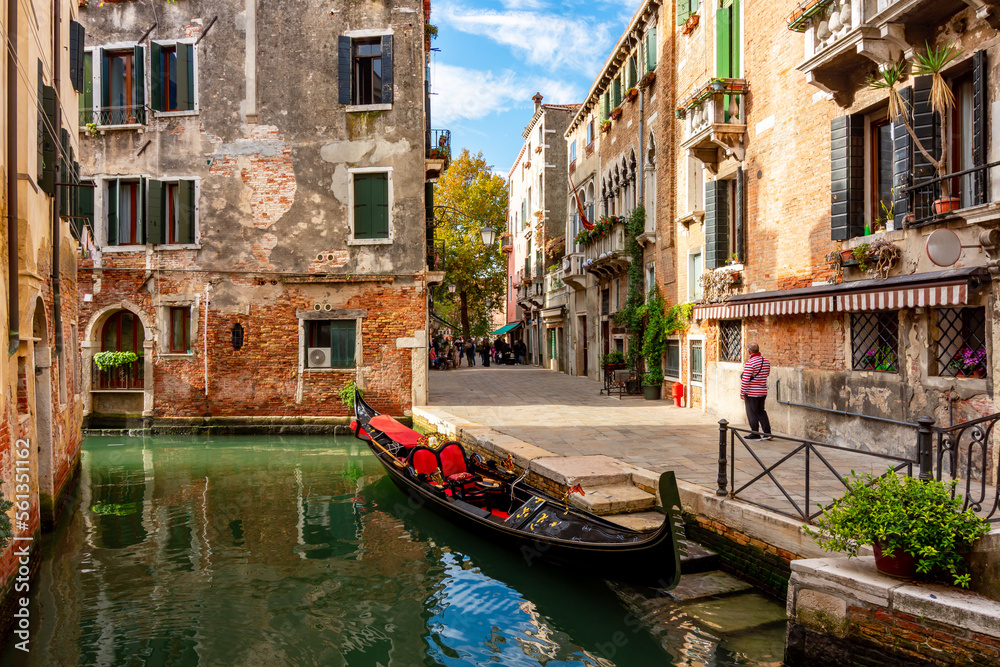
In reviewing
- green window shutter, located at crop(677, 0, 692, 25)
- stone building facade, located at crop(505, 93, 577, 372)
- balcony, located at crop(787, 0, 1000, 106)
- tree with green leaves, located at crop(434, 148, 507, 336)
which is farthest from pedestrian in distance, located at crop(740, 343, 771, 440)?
tree with green leaves, located at crop(434, 148, 507, 336)

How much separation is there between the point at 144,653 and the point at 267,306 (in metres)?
10.3

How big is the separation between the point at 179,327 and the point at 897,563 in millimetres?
13916

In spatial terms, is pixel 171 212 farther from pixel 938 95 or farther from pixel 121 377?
pixel 938 95

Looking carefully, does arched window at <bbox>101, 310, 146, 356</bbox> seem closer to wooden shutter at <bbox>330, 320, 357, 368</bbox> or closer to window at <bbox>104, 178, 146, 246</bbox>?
window at <bbox>104, 178, 146, 246</bbox>

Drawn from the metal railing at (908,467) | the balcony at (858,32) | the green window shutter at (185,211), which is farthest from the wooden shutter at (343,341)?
the balcony at (858,32)

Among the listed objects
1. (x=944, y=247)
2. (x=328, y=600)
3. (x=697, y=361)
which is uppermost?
(x=944, y=247)

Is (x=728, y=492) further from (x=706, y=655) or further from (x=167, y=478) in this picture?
(x=167, y=478)

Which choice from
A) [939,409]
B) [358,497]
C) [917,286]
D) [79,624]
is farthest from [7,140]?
[939,409]

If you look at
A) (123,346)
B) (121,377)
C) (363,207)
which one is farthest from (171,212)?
(363,207)

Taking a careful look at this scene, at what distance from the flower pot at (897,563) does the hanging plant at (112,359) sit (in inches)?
557

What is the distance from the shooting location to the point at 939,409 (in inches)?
290

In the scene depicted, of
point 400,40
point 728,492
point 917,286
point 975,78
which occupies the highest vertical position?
point 400,40

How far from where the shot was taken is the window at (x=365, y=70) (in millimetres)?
14391

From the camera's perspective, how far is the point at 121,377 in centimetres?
1488
